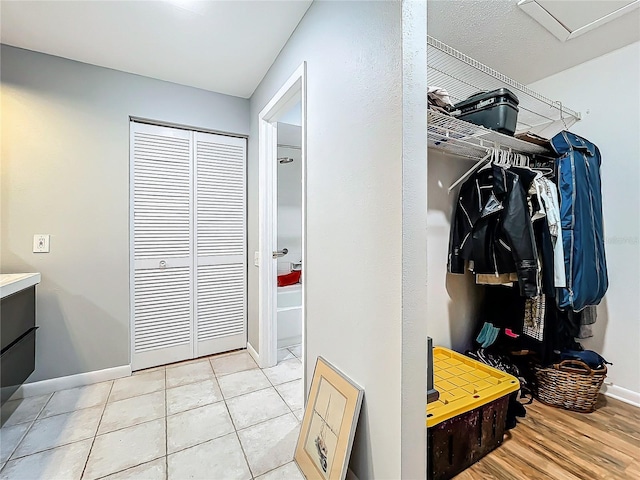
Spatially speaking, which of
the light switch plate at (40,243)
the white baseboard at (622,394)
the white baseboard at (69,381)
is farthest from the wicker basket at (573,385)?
the light switch plate at (40,243)

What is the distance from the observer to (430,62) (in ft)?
6.04

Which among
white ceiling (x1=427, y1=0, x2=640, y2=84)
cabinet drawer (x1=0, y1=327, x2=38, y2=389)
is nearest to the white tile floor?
cabinet drawer (x1=0, y1=327, x2=38, y2=389)

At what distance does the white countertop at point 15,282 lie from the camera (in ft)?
5.06

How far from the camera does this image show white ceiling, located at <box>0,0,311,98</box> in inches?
63.2

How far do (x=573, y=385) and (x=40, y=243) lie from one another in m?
3.62

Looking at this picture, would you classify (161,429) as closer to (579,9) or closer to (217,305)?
(217,305)

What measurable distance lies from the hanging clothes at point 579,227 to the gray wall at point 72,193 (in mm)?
2944

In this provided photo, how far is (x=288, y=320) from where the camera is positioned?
2.91 m

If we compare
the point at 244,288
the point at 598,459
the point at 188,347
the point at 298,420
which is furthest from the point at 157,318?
the point at 598,459

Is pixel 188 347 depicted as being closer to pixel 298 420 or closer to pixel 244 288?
pixel 244 288

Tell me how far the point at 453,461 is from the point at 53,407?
2.40 metres

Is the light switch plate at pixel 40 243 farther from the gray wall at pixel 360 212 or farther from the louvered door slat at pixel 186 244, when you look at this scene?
the gray wall at pixel 360 212

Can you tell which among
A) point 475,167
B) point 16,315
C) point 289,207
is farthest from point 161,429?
point 289,207

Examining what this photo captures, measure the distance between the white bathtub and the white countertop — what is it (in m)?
1.81
